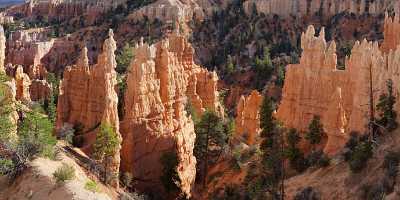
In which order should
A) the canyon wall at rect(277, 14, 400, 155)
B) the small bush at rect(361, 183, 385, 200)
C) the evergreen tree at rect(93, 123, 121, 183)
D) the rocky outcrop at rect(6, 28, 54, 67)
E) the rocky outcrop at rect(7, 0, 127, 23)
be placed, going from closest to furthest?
the small bush at rect(361, 183, 385, 200)
the canyon wall at rect(277, 14, 400, 155)
the evergreen tree at rect(93, 123, 121, 183)
the rocky outcrop at rect(6, 28, 54, 67)
the rocky outcrop at rect(7, 0, 127, 23)

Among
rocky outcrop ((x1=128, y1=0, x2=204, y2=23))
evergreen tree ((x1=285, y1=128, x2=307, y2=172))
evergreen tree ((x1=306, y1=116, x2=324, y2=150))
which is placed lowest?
evergreen tree ((x1=285, y1=128, x2=307, y2=172))

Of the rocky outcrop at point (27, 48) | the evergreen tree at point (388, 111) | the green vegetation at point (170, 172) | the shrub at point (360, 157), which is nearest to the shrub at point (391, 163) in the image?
the shrub at point (360, 157)

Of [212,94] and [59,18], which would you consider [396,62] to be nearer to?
[212,94]

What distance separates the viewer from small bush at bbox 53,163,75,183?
3644 cm

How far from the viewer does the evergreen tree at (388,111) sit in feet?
136

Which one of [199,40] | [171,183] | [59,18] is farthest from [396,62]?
[59,18]

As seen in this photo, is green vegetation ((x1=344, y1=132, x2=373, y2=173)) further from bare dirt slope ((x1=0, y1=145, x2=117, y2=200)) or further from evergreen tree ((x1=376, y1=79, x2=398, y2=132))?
bare dirt slope ((x1=0, y1=145, x2=117, y2=200))

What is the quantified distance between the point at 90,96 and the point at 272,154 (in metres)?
14.8

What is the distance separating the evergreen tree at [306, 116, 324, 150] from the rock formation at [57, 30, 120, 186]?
13.4 metres

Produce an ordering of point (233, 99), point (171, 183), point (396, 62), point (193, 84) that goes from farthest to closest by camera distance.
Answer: point (233, 99) → point (193, 84) → point (171, 183) → point (396, 62)

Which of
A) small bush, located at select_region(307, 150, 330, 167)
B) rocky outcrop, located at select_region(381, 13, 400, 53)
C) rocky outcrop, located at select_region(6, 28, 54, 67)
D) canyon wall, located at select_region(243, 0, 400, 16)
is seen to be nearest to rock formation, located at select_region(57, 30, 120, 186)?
small bush, located at select_region(307, 150, 330, 167)

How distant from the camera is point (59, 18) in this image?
165 m

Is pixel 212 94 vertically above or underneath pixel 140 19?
underneath

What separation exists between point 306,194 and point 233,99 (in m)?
64.3
